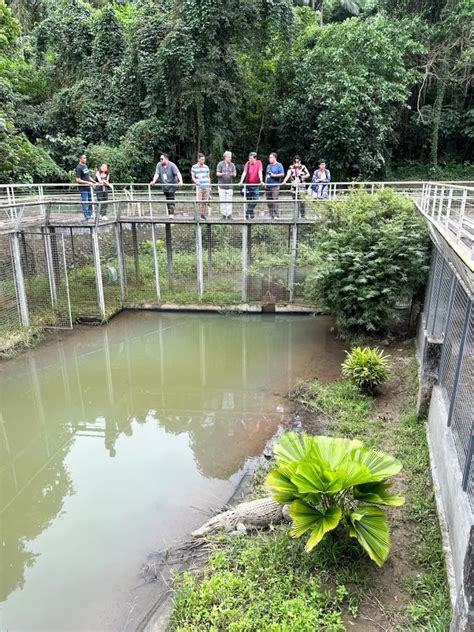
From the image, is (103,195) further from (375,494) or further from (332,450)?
(375,494)

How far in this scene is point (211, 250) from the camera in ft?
45.5

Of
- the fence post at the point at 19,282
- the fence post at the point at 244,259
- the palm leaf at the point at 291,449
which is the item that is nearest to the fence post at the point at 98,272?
the fence post at the point at 19,282

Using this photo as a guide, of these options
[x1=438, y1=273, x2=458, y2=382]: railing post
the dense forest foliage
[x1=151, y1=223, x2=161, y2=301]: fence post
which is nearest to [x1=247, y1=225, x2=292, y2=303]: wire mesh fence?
[x1=151, y1=223, x2=161, y2=301]: fence post

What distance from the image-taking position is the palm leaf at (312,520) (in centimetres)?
427

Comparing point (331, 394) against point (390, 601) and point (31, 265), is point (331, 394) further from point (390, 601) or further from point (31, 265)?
point (31, 265)

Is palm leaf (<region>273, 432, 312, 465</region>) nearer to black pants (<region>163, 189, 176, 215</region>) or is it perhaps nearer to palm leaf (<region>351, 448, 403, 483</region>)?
palm leaf (<region>351, 448, 403, 483</region>)

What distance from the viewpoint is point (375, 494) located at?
4.53 metres

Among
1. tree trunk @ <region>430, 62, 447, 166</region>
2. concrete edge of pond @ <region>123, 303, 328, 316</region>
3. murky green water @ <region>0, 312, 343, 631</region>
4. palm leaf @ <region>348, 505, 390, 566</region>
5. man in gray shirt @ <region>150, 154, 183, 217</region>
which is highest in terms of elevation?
tree trunk @ <region>430, 62, 447, 166</region>

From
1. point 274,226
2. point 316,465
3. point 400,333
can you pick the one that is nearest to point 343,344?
point 400,333

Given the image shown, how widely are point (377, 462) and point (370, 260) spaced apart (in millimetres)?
5976

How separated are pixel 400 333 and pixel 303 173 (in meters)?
5.36

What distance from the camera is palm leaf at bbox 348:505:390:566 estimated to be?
425 cm

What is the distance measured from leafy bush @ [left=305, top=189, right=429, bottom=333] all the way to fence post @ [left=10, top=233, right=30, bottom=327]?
6.58 metres

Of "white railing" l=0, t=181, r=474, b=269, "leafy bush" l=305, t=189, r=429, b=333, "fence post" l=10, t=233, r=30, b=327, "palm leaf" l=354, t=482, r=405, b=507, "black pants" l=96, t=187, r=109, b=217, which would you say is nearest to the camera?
"palm leaf" l=354, t=482, r=405, b=507
